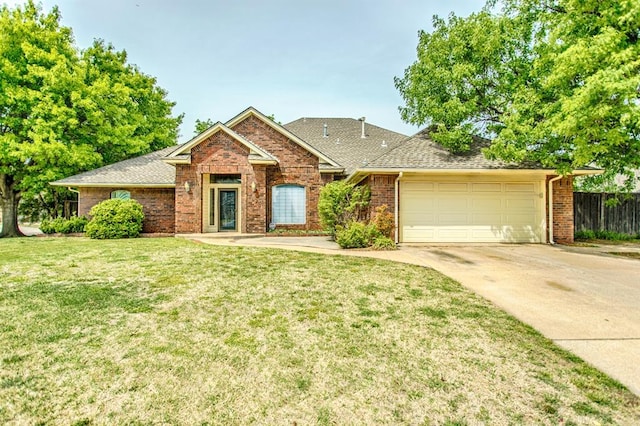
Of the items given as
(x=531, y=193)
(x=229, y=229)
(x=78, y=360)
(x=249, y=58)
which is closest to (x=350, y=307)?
(x=78, y=360)

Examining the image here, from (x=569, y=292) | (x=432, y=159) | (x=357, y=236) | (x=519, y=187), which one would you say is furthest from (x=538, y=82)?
(x=569, y=292)

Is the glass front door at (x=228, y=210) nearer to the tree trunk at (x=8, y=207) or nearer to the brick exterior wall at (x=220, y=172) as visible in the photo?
the brick exterior wall at (x=220, y=172)

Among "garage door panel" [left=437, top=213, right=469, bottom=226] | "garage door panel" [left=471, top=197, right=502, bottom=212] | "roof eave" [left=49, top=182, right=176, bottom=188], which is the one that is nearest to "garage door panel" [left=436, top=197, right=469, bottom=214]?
"garage door panel" [left=437, top=213, right=469, bottom=226]

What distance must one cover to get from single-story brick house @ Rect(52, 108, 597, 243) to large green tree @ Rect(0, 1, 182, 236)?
2.49m

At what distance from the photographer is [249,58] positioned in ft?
51.8

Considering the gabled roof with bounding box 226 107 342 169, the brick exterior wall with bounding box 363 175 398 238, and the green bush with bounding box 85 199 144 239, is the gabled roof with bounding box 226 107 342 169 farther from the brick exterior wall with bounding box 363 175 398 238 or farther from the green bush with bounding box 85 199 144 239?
the green bush with bounding box 85 199 144 239

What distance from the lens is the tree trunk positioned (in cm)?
1744

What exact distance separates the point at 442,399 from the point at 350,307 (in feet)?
7.16

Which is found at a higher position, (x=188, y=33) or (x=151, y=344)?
(x=188, y=33)

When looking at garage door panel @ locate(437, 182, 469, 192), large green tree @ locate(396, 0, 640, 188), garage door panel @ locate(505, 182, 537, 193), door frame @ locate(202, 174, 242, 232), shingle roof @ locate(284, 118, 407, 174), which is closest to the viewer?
large green tree @ locate(396, 0, 640, 188)

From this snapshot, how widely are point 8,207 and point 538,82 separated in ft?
84.7

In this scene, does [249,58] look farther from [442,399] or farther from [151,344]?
[442,399]

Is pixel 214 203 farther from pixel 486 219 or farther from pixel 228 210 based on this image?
pixel 486 219

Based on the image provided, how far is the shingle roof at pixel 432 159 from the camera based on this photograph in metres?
11.6
